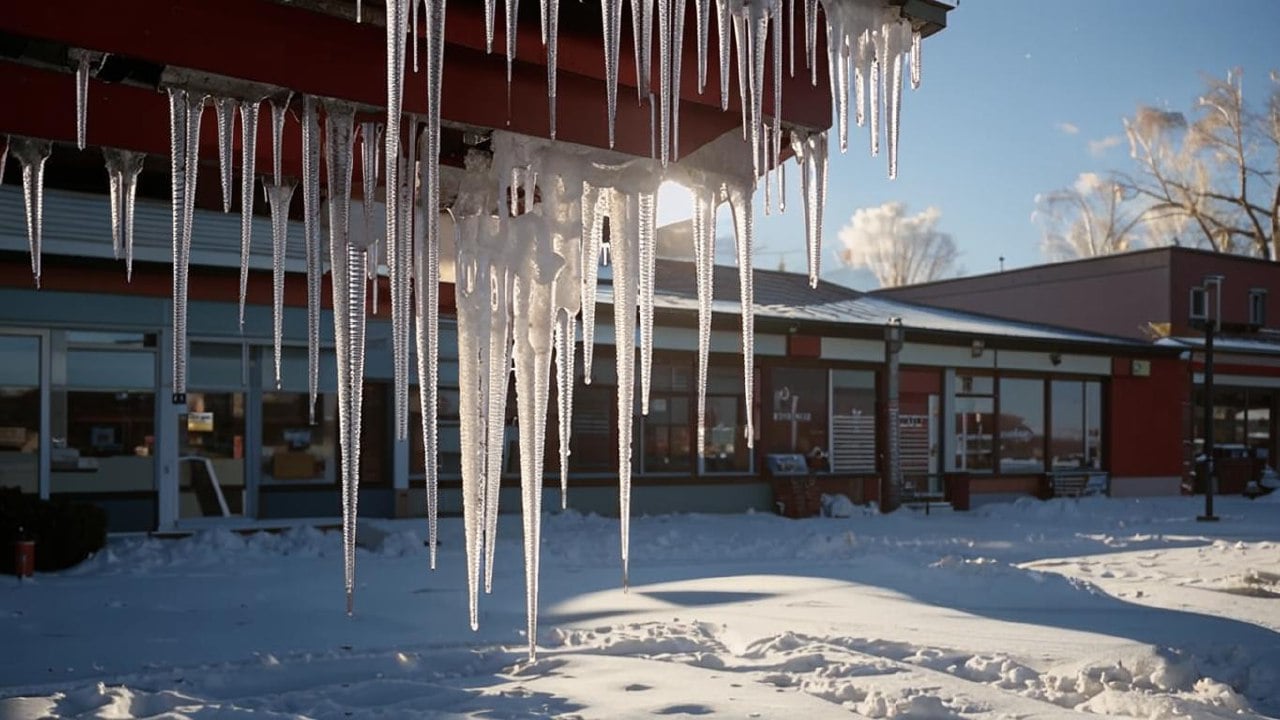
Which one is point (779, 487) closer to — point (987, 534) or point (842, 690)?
point (987, 534)

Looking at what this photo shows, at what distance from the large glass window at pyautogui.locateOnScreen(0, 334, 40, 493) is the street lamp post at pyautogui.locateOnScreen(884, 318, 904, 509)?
49.0 feet

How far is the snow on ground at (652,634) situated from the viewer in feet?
19.9

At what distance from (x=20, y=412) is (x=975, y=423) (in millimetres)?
18504

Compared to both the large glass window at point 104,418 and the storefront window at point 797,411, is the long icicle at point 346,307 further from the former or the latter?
the storefront window at point 797,411

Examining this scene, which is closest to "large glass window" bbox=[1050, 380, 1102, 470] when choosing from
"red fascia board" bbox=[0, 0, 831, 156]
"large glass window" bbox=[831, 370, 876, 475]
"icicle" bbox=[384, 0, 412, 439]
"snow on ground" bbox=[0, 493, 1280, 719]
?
"large glass window" bbox=[831, 370, 876, 475]

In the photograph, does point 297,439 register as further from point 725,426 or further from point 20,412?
point 725,426

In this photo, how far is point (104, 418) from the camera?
14836mm

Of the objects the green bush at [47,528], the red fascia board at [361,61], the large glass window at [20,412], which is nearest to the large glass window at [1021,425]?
the green bush at [47,528]

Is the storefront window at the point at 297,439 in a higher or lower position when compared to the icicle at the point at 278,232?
lower

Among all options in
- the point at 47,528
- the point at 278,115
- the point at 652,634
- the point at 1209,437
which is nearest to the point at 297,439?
the point at 47,528

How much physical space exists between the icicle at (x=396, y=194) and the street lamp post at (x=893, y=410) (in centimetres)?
1720

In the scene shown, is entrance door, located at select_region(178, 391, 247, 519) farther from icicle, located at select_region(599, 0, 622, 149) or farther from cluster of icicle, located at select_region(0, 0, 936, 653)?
icicle, located at select_region(599, 0, 622, 149)

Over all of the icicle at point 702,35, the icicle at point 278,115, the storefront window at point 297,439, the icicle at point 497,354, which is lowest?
the storefront window at point 297,439

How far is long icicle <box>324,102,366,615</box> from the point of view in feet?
14.3
